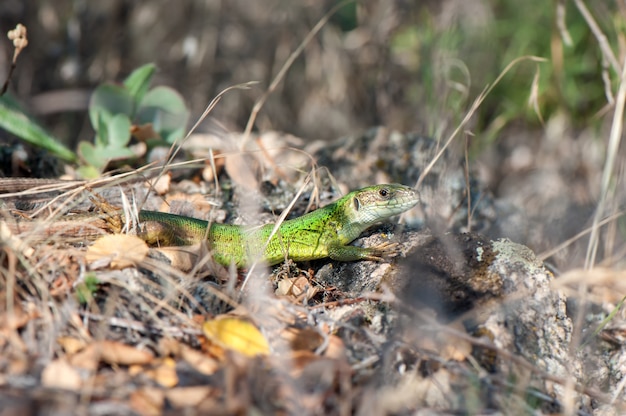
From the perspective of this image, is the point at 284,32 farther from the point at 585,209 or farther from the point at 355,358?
the point at 355,358

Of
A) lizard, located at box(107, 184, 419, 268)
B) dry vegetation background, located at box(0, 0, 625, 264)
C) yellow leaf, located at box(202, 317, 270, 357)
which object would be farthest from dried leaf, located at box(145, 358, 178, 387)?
dry vegetation background, located at box(0, 0, 625, 264)

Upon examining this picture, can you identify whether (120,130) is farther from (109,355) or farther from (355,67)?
(355,67)

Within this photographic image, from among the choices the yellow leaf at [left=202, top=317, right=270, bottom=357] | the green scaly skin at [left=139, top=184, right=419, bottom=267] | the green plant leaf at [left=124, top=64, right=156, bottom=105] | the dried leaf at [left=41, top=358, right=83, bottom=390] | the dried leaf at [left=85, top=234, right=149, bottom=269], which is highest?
the green plant leaf at [left=124, top=64, right=156, bottom=105]

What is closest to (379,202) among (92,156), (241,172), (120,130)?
(241,172)

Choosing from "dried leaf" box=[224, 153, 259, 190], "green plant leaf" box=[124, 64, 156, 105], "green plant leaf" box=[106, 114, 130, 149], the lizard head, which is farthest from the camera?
"green plant leaf" box=[124, 64, 156, 105]

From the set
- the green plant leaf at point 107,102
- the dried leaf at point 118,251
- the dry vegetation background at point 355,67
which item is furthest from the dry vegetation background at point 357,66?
the dried leaf at point 118,251

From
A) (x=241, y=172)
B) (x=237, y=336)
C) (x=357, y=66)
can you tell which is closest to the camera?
(x=237, y=336)

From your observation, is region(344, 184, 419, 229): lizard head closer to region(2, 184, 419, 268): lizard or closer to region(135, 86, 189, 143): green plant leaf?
region(2, 184, 419, 268): lizard
